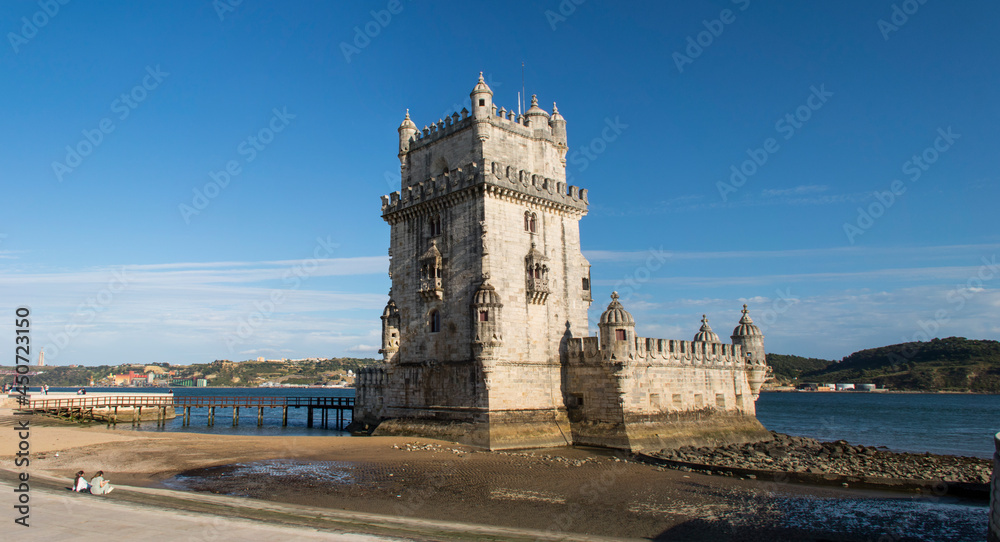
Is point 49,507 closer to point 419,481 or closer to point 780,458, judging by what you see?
point 419,481

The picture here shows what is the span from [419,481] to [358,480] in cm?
230

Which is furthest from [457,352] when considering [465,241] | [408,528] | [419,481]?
[408,528]

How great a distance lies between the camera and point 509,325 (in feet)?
106

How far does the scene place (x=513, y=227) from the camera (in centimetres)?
3369

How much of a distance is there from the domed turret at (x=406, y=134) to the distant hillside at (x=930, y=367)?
125 metres

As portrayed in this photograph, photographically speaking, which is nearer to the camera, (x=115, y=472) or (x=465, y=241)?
(x=115, y=472)

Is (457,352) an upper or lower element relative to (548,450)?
upper

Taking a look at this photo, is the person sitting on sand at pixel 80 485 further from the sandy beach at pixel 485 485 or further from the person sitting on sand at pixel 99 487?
the sandy beach at pixel 485 485

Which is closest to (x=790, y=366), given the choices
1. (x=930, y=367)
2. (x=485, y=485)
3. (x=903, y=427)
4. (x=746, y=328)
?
(x=930, y=367)

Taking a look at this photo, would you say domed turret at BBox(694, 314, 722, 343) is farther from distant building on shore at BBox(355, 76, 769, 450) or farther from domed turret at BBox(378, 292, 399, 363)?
domed turret at BBox(378, 292, 399, 363)

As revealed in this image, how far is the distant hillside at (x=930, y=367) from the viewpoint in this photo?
12138cm

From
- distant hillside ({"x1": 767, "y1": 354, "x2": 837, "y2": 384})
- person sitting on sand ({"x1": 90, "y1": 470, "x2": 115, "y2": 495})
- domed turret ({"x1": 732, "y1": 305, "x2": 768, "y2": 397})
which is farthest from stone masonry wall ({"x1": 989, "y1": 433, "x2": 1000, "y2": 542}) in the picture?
distant hillside ({"x1": 767, "y1": 354, "x2": 837, "y2": 384})

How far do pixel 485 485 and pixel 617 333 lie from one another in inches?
476

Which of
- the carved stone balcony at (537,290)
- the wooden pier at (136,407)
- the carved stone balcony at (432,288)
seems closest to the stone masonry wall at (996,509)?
the carved stone balcony at (537,290)
